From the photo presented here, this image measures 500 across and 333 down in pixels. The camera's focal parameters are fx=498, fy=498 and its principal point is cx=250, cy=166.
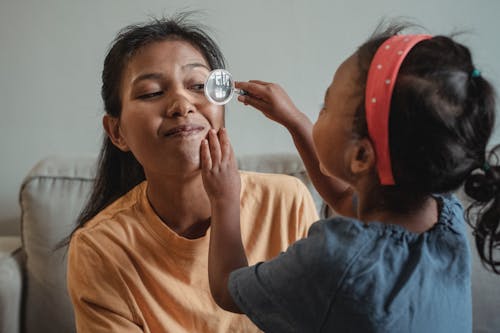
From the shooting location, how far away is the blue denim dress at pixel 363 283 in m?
0.68

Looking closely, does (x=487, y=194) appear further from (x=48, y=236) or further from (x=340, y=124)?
(x=48, y=236)

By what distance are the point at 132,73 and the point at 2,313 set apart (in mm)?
855

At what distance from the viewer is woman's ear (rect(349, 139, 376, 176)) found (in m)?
0.76

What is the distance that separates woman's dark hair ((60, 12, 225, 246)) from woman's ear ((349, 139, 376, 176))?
0.47 meters

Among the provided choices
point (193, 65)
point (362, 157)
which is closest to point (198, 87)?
point (193, 65)

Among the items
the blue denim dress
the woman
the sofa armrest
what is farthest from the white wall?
the blue denim dress

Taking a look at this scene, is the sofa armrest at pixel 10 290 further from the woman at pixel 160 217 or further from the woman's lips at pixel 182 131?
the woman's lips at pixel 182 131

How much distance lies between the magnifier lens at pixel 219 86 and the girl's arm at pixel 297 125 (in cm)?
5

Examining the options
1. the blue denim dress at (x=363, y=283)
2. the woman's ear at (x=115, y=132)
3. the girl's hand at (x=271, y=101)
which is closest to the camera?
the blue denim dress at (x=363, y=283)

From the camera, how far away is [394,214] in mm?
773

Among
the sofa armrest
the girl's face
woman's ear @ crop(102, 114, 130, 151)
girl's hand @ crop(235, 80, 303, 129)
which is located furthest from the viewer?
the sofa armrest

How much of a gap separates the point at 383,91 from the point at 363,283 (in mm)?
272

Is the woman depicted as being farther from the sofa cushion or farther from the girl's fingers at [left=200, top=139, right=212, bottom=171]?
the sofa cushion

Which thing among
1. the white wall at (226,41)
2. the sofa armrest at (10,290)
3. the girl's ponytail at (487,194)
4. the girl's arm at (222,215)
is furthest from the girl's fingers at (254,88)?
the sofa armrest at (10,290)
